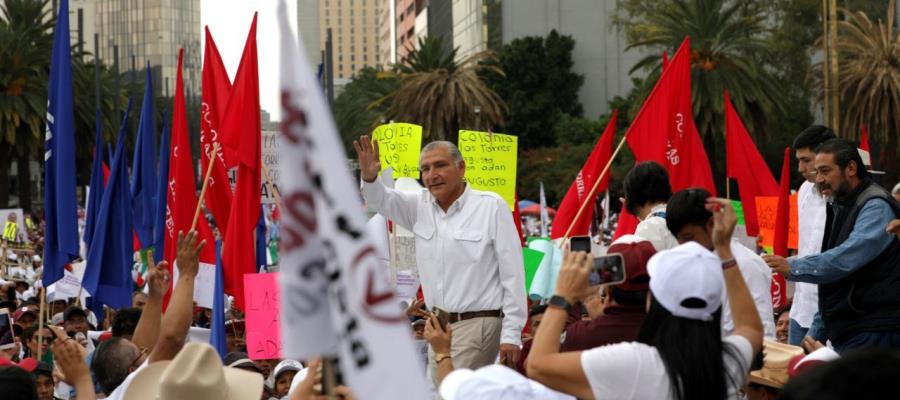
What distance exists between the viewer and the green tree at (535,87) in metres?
81.1

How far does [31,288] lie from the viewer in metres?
20.8

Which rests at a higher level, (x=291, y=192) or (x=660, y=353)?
(x=291, y=192)

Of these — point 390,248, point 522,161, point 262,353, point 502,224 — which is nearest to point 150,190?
point 390,248

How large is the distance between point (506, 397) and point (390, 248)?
8080 mm

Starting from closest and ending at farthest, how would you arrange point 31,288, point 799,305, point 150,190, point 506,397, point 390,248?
point 506,397
point 799,305
point 390,248
point 150,190
point 31,288

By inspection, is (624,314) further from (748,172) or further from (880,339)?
(748,172)

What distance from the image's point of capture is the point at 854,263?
655 centimetres

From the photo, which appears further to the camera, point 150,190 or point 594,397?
point 150,190

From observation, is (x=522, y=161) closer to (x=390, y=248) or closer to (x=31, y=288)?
(x=31, y=288)

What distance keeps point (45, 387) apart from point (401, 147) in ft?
16.6

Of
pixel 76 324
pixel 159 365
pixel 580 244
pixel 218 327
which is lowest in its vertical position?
pixel 76 324

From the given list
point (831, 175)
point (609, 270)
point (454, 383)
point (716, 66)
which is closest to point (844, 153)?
point (831, 175)

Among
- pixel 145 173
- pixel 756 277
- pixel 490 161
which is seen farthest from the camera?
pixel 145 173

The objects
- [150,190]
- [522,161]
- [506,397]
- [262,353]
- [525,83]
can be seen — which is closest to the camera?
[506,397]
